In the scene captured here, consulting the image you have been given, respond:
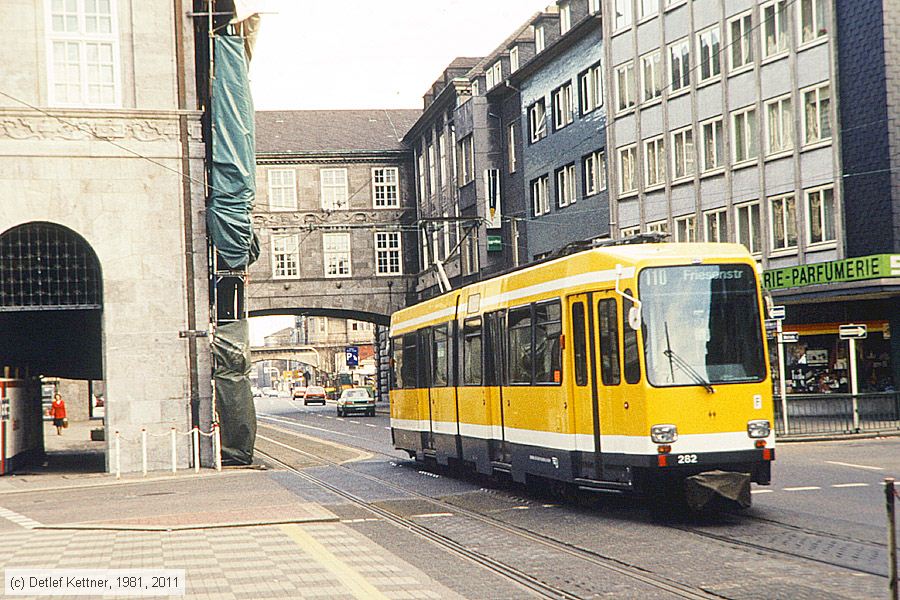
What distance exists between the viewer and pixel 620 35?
4778 cm

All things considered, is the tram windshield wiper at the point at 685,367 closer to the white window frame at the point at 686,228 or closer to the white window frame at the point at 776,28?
the white window frame at the point at 776,28

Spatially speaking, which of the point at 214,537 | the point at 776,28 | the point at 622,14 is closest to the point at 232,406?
the point at 214,537

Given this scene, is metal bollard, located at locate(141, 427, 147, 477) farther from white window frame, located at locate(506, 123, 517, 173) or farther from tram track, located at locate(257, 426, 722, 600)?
white window frame, located at locate(506, 123, 517, 173)

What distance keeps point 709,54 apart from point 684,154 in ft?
12.2

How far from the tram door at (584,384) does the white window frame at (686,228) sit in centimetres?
2792

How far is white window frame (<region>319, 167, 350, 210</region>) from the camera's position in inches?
2876

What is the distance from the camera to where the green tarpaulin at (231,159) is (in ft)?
93.2

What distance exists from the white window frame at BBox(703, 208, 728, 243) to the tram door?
2679 cm

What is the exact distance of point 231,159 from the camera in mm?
29219

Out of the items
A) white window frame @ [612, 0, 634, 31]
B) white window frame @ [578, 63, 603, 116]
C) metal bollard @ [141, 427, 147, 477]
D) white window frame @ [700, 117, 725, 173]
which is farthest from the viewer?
white window frame @ [578, 63, 603, 116]

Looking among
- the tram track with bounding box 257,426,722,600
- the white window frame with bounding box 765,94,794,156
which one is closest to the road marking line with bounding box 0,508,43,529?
the tram track with bounding box 257,426,722,600

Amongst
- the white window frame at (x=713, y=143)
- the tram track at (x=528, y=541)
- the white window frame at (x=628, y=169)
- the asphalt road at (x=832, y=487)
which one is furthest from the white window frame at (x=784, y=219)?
the tram track at (x=528, y=541)

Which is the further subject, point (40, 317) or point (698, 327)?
point (40, 317)

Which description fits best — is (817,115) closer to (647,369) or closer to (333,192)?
(647,369)
